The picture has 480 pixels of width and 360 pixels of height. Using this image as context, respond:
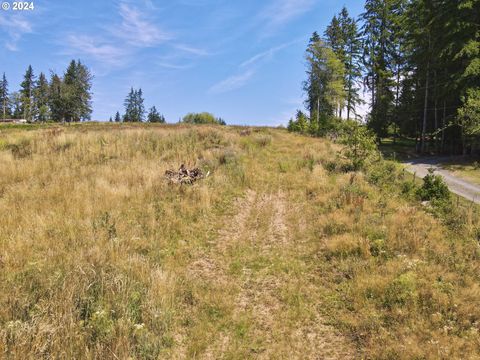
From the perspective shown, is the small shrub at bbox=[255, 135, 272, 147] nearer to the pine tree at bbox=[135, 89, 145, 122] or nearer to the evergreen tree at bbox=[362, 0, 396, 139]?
the evergreen tree at bbox=[362, 0, 396, 139]

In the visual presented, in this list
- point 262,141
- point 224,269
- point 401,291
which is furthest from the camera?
point 262,141

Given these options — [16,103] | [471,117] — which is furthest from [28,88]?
[471,117]

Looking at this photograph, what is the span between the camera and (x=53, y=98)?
72.1 meters

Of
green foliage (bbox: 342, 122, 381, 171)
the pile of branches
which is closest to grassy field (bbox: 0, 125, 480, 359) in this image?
the pile of branches

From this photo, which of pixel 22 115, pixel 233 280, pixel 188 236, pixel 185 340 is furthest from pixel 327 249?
pixel 22 115

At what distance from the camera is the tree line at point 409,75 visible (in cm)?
2467

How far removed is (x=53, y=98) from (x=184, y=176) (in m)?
74.0

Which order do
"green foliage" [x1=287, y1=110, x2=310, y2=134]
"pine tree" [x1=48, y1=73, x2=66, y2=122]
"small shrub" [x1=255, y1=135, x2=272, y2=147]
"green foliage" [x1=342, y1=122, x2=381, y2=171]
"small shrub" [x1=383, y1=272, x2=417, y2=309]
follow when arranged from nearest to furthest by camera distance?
1. "small shrub" [x1=383, y1=272, x2=417, y2=309]
2. "green foliage" [x1=342, y1=122, x2=381, y2=171]
3. "small shrub" [x1=255, y1=135, x2=272, y2=147]
4. "green foliage" [x1=287, y1=110, x2=310, y2=134]
5. "pine tree" [x1=48, y1=73, x2=66, y2=122]

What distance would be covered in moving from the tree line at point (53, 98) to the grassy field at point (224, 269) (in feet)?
224

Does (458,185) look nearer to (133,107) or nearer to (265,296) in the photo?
(265,296)

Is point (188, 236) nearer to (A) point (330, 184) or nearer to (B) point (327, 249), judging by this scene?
(B) point (327, 249)

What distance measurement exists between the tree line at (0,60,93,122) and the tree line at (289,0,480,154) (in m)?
52.3

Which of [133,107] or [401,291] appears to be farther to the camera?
[133,107]

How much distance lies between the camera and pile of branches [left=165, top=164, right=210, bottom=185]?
1066 cm
